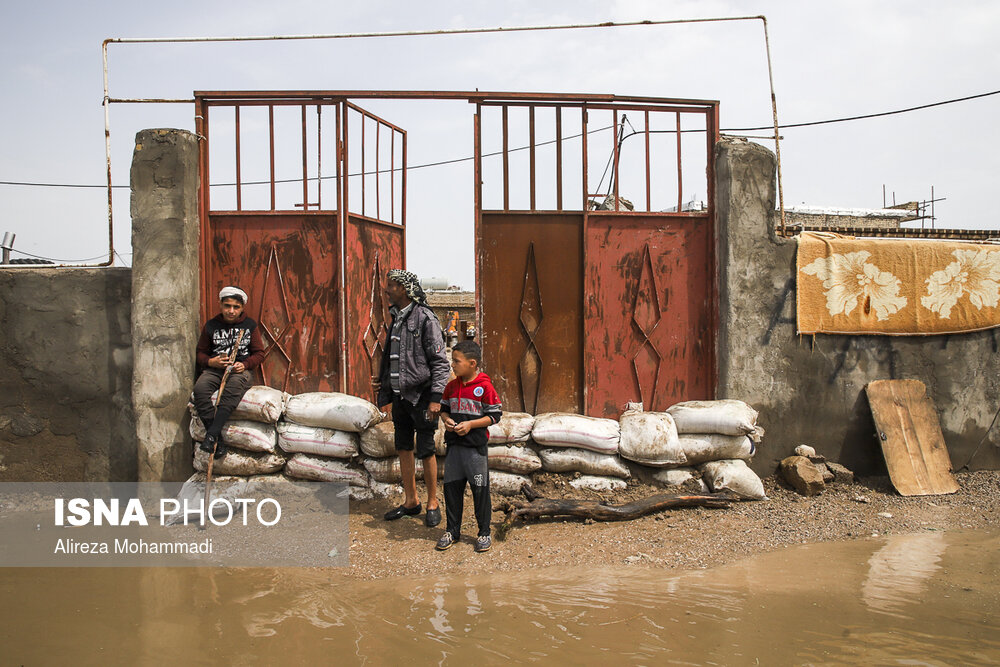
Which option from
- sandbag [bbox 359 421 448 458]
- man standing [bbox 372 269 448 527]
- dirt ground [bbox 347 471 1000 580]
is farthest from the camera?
sandbag [bbox 359 421 448 458]

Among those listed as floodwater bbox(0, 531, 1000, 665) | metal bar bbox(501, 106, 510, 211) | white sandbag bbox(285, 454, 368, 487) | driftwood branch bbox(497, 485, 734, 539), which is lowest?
floodwater bbox(0, 531, 1000, 665)

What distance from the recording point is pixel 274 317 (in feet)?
18.4

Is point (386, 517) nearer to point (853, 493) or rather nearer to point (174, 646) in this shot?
point (174, 646)

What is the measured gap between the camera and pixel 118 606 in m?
3.52

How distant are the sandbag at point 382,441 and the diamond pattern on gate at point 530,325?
103 cm

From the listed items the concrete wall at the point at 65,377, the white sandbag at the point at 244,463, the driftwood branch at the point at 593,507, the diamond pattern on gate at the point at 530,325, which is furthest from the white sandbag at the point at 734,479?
the concrete wall at the point at 65,377

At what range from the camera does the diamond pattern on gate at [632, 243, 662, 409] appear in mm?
5680

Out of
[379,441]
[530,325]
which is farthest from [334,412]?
[530,325]

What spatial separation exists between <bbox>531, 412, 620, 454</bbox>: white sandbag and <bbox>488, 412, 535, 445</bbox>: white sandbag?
0.06 metres

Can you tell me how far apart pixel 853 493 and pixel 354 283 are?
4.48 m

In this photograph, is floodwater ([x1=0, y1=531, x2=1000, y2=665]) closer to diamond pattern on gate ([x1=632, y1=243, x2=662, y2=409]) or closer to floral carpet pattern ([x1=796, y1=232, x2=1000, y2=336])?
diamond pattern on gate ([x1=632, y1=243, x2=662, y2=409])

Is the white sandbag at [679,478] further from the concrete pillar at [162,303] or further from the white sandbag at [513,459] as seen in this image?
the concrete pillar at [162,303]

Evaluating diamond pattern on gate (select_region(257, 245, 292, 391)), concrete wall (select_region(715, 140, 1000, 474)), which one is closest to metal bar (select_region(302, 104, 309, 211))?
diamond pattern on gate (select_region(257, 245, 292, 391))

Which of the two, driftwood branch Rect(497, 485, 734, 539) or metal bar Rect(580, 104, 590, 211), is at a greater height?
metal bar Rect(580, 104, 590, 211)
